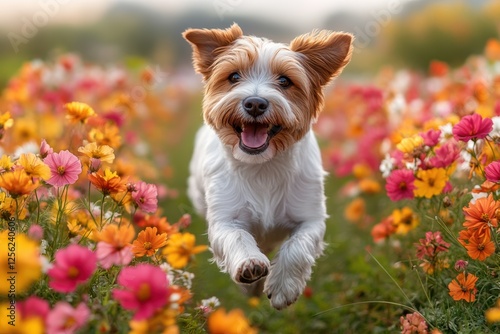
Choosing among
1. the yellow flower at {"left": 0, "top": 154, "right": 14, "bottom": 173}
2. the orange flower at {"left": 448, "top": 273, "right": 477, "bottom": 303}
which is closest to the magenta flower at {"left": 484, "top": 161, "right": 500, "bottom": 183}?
the orange flower at {"left": 448, "top": 273, "right": 477, "bottom": 303}

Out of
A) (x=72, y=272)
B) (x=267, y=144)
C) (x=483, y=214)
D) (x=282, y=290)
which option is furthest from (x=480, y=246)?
(x=72, y=272)

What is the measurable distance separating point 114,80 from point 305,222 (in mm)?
4410

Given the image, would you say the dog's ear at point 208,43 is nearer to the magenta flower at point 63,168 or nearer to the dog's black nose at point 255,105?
the dog's black nose at point 255,105

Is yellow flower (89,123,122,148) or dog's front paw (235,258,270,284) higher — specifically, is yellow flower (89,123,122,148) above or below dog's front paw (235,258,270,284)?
above

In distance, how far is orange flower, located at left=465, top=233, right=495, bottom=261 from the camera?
9.14 feet

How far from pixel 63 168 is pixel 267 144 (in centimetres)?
125

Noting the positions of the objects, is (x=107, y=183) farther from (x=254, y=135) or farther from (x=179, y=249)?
(x=254, y=135)

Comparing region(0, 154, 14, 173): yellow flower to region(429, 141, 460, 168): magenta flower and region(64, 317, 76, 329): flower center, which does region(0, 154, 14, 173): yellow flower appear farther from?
region(429, 141, 460, 168): magenta flower

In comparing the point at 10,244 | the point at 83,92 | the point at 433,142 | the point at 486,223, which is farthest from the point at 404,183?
the point at 83,92

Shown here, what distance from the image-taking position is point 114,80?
754 cm

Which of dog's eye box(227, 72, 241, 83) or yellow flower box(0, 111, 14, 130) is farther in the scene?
dog's eye box(227, 72, 241, 83)

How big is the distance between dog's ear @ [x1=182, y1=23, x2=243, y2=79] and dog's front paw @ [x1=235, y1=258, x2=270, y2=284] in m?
1.38

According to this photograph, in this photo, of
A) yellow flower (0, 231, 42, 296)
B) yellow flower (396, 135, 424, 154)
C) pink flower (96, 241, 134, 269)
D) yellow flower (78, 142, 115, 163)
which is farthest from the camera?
yellow flower (396, 135, 424, 154)

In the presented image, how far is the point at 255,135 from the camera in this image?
364cm
